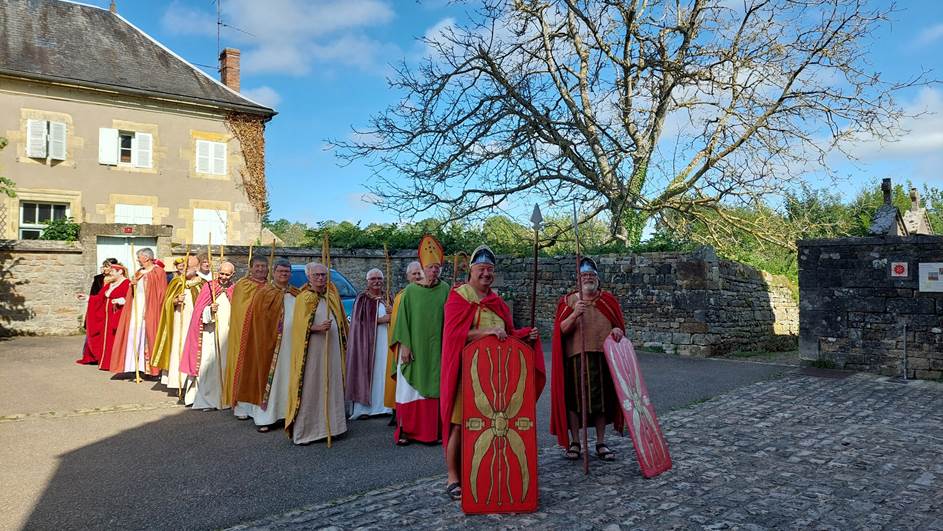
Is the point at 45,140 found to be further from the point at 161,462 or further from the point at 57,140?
the point at 161,462

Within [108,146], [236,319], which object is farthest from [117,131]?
[236,319]

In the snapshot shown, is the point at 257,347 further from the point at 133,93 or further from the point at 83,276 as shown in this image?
the point at 133,93

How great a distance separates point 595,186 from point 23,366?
12.0m

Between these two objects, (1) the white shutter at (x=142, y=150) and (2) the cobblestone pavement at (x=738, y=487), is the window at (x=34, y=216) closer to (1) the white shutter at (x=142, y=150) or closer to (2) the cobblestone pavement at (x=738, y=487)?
(1) the white shutter at (x=142, y=150)

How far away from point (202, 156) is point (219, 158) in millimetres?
599

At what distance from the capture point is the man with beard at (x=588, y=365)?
537 cm

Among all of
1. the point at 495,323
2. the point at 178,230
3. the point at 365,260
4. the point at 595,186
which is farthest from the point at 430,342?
the point at 178,230

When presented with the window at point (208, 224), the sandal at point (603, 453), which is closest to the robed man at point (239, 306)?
the sandal at point (603, 453)

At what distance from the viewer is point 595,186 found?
50.9ft

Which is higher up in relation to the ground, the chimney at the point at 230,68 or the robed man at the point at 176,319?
the chimney at the point at 230,68

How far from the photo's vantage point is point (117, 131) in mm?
22062

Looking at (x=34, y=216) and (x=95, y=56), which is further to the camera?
(x=95, y=56)

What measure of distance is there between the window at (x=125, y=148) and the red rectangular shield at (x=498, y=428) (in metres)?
21.6

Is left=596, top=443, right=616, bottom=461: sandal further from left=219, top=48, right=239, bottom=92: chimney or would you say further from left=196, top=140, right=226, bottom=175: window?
left=219, top=48, right=239, bottom=92: chimney
